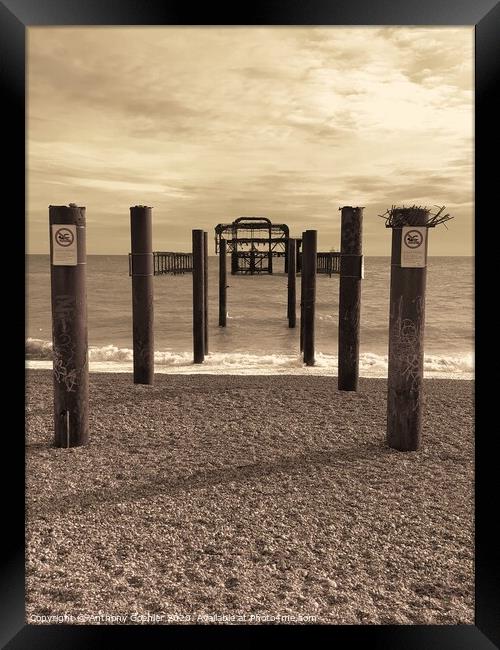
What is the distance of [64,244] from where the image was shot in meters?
4.88

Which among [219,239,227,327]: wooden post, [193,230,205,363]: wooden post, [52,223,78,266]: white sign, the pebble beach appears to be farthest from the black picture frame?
[219,239,227,327]: wooden post

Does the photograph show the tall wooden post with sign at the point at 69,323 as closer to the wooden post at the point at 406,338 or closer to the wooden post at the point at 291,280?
the wooden post at the point at 406,338

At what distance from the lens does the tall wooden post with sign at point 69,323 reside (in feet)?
16.0

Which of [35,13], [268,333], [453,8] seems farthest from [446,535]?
[268,333]

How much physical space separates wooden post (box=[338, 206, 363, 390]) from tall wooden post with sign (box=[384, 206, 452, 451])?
1.82m

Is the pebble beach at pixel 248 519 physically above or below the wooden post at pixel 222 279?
below

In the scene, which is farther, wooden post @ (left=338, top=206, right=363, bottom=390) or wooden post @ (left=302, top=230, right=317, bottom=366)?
wooden post @ (left=302, top=230, right=317, bottom=366)

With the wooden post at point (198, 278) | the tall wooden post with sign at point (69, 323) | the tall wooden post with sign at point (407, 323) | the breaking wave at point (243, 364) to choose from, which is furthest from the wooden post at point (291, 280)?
the tall wooden post with sign at point (69, 323)

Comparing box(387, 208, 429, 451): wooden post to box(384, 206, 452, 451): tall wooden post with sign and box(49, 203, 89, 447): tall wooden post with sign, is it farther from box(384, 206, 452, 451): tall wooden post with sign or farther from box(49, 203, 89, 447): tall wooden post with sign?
box(49, 203, 89, 447): tall wooden post with sign

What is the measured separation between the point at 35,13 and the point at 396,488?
11.5ft

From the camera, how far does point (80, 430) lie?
5102 millimetres

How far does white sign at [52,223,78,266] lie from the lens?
16.0 ft

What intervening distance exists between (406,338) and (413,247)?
749mm

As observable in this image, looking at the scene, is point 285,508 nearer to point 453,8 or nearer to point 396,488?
point 396,488
